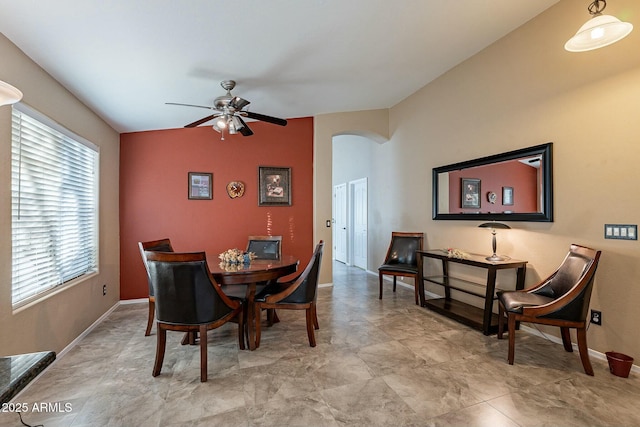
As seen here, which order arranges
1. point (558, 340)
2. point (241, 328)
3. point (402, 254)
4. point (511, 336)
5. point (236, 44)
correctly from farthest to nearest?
point (402, 254) → point (558, 340) → point (241, 328) → point (236, 44) → point (511, 336)

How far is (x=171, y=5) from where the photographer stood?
197 centimetres

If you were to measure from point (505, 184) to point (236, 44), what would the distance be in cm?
307

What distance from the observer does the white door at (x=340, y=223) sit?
7.41 m

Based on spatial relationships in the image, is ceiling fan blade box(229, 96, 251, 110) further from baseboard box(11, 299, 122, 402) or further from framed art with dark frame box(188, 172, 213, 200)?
baseboard box(11, 299, 122, 402)

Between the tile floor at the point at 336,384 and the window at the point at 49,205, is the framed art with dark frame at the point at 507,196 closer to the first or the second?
the tile floor at the point at 336,384

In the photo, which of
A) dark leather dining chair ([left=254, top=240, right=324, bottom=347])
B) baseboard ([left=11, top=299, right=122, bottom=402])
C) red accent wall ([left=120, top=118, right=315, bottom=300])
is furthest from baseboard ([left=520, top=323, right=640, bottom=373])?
baseboard ([left=11, top=299, right=122, bottom=402])

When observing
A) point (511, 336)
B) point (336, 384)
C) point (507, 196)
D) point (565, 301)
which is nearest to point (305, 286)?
point (336, 384)

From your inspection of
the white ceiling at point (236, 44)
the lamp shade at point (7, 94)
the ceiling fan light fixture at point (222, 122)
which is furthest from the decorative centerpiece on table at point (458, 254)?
the lamp shade at point (7, 94)

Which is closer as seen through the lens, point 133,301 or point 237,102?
point 237,102

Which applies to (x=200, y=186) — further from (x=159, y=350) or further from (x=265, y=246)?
(x=159, y=350)

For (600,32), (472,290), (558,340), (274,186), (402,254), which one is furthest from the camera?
(274,186)

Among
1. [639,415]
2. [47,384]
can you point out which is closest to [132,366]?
[47,384]

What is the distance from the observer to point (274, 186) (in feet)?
15.6

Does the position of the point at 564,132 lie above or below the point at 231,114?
below
